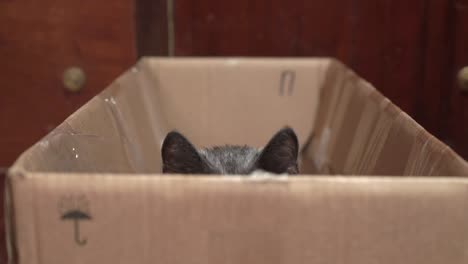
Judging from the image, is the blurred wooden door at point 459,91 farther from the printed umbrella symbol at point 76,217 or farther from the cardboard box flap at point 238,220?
the printed umbrella symbol at point 76,217

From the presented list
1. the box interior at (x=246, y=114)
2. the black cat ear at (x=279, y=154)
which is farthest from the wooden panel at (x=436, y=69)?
the black cat ear at (x=279, y=154)

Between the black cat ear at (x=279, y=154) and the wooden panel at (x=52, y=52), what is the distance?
2.48 feet

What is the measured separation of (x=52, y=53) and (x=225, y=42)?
0.52 meters

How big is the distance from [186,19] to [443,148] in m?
1.14

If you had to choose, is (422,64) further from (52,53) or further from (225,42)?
(52,53)

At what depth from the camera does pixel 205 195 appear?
2.13 feet

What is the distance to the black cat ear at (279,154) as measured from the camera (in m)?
0.86

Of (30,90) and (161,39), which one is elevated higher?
(161,39)

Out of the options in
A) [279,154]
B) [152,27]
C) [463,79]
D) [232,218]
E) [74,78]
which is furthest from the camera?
[152,27]

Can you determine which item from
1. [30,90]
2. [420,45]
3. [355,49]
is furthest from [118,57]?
[420,45]

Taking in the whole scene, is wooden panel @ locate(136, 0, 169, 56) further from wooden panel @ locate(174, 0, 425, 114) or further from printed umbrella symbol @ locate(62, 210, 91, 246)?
printed umbrella symbol @ locate(62, 210, 91, 246)

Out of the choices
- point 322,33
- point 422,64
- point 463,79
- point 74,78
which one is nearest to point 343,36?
point 322,33

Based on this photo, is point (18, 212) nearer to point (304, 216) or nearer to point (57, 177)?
point (57, 177)

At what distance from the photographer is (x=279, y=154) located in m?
0.87
